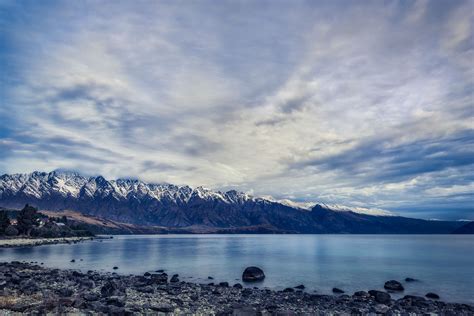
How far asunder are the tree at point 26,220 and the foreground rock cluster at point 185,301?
152722 millimetres

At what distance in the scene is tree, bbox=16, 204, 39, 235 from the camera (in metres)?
181

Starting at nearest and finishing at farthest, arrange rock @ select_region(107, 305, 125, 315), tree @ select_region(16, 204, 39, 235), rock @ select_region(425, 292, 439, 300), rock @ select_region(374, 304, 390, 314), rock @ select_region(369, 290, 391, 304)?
rock @ select_region(107, 305, 125, 315)
rock @ select_region(374, 304, 390, 314)
rock @ select_region(369, 290, 391, 304)
rock @ select_region(425, 292, 439, 300)
tree @ select_region(16, 204, 39, 235)

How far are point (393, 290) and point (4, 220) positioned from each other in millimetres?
181820

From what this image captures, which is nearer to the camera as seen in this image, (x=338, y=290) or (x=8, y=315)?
(x=8, y=315)

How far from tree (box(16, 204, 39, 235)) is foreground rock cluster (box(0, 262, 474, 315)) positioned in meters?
153

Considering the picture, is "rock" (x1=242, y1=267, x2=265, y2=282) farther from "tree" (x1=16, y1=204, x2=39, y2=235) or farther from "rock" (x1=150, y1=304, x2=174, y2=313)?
"tree" (x1=16, y1=204, x2=39, y2=235)

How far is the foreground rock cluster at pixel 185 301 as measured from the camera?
106 feet

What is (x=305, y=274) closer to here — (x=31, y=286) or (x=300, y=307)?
(x=300, y=307)

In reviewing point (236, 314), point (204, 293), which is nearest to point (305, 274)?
point (204, 293)

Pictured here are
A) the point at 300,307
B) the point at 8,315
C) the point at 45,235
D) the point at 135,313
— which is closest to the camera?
the point at 8,315

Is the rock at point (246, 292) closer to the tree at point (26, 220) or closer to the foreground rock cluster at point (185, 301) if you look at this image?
the foreground rock cluster at point (185, 301)

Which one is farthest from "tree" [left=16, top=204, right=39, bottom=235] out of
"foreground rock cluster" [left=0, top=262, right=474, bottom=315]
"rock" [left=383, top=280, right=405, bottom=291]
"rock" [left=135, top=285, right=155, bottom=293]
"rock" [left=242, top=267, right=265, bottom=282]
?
"rock" [left=383, top=280, right=405, bottom=291]

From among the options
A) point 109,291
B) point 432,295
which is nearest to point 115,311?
point 109,291

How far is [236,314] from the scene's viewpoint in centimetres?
3184
